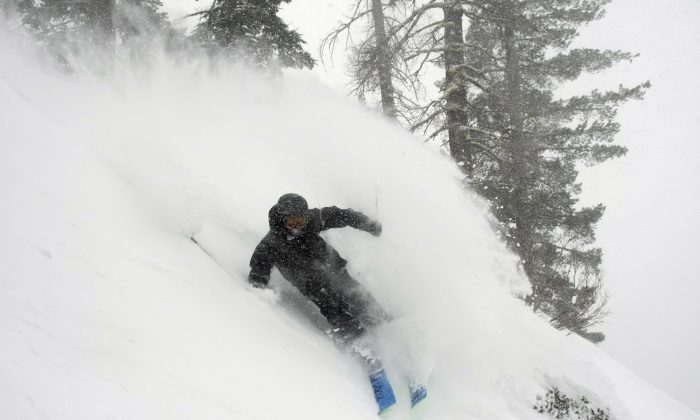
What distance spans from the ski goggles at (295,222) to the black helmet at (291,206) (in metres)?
0.04

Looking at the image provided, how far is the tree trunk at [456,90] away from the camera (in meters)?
8.62

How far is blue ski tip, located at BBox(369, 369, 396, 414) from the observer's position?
3.45m

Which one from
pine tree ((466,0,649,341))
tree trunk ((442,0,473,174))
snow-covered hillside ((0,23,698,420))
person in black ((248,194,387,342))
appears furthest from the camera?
pine tree ((466,0,649,341))

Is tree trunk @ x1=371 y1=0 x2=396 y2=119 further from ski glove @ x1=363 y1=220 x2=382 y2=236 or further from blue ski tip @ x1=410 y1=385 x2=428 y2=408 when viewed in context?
blue ski tip @ x1=410 y1=385 x2=428 y2=408

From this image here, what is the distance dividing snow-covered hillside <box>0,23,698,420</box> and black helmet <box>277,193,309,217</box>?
2.81ft

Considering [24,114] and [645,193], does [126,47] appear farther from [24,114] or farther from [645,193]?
[645,193]

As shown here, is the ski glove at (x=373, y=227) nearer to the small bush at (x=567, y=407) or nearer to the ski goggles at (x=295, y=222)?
the ski goggles at (x=295, y=222)

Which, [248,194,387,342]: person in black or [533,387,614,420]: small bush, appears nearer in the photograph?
[248,194,387,342]: person in black

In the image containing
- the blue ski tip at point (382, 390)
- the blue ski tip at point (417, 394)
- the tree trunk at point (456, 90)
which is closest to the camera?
the blue ski tip at point (382, 390)

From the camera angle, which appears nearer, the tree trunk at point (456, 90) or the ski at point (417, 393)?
the ski at point (417, 393)

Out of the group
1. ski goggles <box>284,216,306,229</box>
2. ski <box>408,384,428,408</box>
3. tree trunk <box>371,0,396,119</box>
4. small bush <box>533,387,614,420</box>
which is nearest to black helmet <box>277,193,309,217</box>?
ski goggles <box>284,216,306,229</box>

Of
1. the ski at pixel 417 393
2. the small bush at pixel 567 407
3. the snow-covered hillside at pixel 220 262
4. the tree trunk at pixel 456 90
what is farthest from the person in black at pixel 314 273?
the tree trunk at pixel 456 90

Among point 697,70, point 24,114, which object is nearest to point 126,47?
point 24,114

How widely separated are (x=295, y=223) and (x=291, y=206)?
0.57 feet
